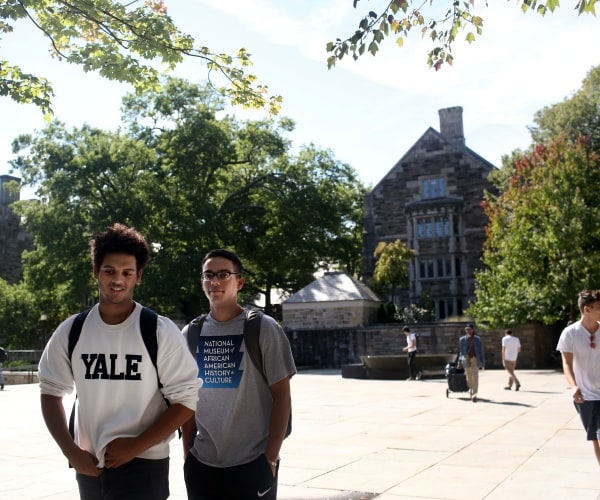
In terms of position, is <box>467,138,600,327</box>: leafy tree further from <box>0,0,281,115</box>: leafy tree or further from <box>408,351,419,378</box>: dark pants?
<box>0,0,281,115</box>: leafy tree

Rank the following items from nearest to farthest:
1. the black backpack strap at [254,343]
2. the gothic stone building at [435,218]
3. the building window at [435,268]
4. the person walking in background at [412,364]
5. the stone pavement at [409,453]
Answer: the black backpack strap at [254,343], the stone pavement at [409,453], the person walking in background at [412,364], the gothic stone building at [435,218], the building window at [435,268]

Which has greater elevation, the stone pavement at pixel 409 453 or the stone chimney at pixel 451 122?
the stone chimney at pixel 451 122

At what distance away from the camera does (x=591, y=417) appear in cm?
593

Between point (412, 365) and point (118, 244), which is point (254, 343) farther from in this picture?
point (412, 365)

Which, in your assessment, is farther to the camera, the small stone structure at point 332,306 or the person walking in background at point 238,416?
the small stone structure at point 332,306

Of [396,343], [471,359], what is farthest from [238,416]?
[396,343]

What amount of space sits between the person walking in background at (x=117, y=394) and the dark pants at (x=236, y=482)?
48 cm

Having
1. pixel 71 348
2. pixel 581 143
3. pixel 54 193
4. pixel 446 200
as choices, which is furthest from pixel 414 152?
pixel 71 348

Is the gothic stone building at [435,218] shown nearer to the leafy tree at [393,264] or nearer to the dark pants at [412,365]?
the leafy tree at [393,264]

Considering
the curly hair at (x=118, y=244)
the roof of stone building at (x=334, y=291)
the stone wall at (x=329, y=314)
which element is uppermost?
the roof of stone building at (x=334, y=291)

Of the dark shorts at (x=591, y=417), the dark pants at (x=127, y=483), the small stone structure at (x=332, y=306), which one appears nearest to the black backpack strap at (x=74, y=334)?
the dark pants at (x=127, y=483)

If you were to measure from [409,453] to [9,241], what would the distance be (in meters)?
46.1

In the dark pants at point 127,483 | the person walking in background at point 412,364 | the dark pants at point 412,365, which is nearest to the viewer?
the dark pants at point 127,483

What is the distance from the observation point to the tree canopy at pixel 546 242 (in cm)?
2614
